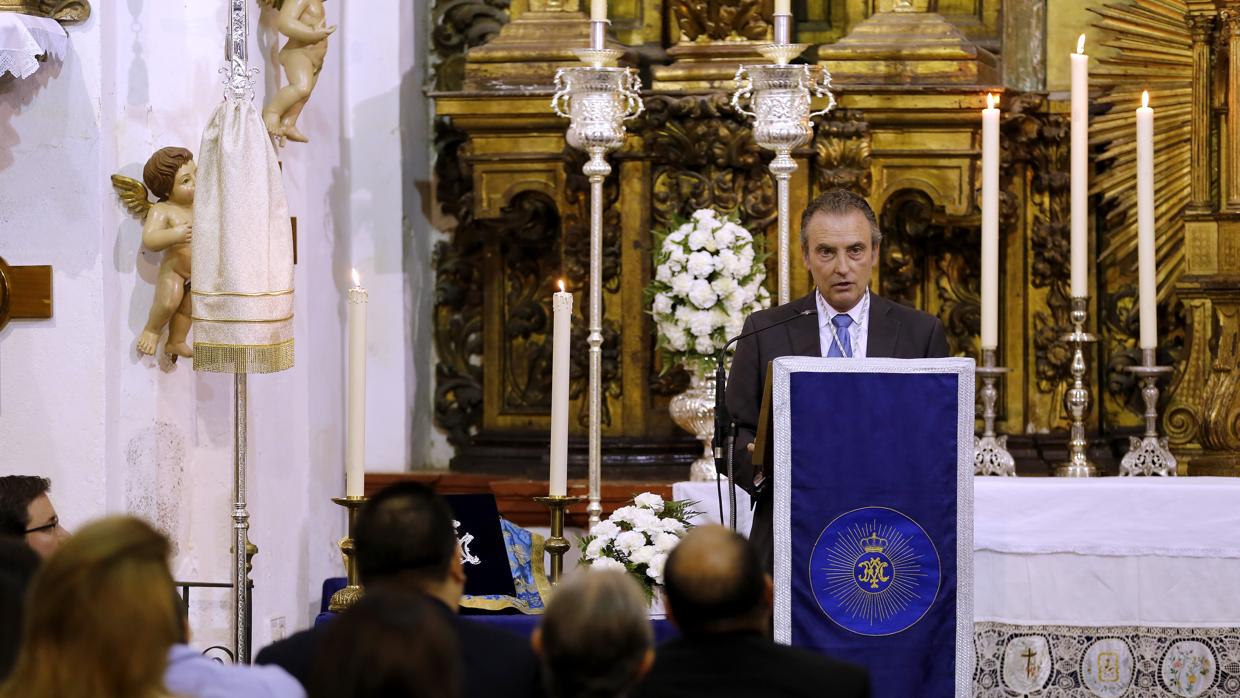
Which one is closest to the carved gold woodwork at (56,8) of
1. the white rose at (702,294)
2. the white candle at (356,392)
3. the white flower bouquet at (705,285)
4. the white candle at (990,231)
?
the white candle at (356,392)

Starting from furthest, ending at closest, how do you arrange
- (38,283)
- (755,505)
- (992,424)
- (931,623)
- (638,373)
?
(638,373) < (992,424) < (38,283) < (755,505) < (931,623)

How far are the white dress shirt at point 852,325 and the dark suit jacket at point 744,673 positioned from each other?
2132mm

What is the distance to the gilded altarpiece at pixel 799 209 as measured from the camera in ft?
22.5

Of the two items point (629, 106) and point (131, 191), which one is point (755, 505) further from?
point (131, 191)

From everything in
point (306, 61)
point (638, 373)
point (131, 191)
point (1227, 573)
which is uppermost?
point (306, 61)

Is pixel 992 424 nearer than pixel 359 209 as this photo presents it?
Yes

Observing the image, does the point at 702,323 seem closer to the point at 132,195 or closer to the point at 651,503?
the point at 651,503

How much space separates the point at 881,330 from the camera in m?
5.07

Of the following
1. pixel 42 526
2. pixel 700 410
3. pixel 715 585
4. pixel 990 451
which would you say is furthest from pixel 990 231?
pixel 715 585

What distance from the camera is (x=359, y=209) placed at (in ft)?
24.1

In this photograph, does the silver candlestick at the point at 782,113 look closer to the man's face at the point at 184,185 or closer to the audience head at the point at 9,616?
the man's face at the point at 184,185

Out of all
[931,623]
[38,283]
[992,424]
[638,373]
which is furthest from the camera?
[638,373]

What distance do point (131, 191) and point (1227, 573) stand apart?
3592 mm

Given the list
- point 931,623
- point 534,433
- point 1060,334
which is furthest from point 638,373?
point 931,623
